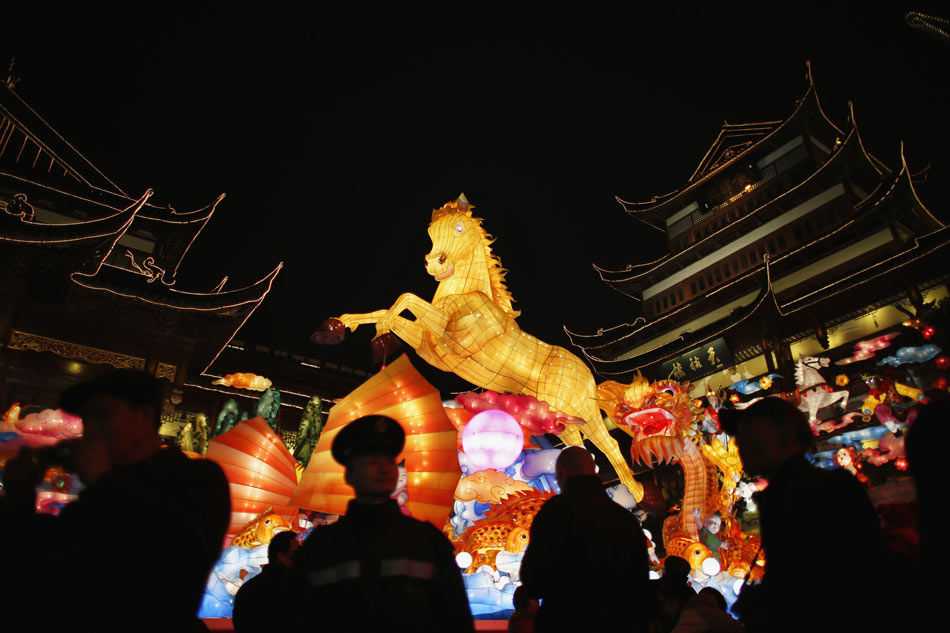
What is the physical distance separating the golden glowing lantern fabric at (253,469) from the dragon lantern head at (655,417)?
4.39 m

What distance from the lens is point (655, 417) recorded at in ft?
24.4

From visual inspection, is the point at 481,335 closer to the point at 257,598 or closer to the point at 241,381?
the point at 257,598

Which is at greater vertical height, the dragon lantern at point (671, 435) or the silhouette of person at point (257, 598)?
the dragon lantern at point (671, 435)

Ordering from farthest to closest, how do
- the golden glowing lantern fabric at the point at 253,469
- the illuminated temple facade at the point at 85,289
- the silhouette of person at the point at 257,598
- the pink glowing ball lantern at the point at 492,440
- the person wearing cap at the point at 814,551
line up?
the illuminated temple facade at the point at 85,289, the pink glowing ball lantern at the point at 492,440, the golden glowing lantern fabric at the point at 253,469, the silhouette of person at the point at 257,598, the person wearing cap at the point at 814,551

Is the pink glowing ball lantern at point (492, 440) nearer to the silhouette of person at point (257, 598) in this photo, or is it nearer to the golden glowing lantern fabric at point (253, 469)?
the golden glowing lantern fabric at point (253, 469)

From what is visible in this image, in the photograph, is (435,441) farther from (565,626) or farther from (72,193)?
(72,193)

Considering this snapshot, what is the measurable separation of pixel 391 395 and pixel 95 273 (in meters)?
11.1

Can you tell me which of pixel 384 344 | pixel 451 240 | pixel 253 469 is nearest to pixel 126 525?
pixel 253 469

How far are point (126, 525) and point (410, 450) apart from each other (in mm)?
4136

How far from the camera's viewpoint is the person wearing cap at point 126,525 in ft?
4.44

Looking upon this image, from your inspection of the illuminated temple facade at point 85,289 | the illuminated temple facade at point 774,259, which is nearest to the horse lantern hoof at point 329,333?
the illuminated temple facade at point 85,289

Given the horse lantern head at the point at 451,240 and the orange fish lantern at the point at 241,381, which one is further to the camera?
the orange fish lantern at the point at 241,381

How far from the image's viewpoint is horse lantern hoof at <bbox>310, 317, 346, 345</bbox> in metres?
6.13

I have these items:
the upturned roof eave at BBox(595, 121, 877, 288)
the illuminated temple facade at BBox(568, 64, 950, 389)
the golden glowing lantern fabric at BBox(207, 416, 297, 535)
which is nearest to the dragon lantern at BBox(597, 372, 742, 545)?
the golden glowing lantern fabric at BBox(207, 416, 297, 535)
